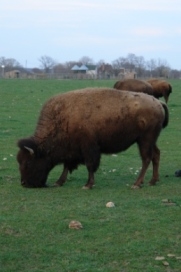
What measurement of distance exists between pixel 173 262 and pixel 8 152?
903 centimetres

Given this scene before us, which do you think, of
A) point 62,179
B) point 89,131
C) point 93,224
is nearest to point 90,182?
point 62,179

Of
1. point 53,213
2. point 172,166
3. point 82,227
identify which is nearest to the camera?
point 82,227

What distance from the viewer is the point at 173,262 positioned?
7.16 meters

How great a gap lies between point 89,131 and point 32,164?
1102 mm

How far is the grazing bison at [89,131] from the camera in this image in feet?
37.9

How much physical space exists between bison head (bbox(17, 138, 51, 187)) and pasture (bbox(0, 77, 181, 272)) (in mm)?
235

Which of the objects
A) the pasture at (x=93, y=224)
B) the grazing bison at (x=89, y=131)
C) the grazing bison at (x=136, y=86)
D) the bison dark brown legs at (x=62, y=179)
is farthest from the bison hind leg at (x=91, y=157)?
the grazing bison at (x=136, y=86)

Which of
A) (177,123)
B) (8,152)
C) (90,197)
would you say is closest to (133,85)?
(177,123)

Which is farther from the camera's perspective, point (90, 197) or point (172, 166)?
point (172, 166)

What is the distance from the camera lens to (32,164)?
38.5 ft

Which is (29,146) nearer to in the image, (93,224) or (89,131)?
(89,131)

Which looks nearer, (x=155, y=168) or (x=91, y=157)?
(x=91, y=157)

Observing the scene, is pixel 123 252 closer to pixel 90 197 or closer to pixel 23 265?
pixel 23 265

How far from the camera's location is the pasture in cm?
716
